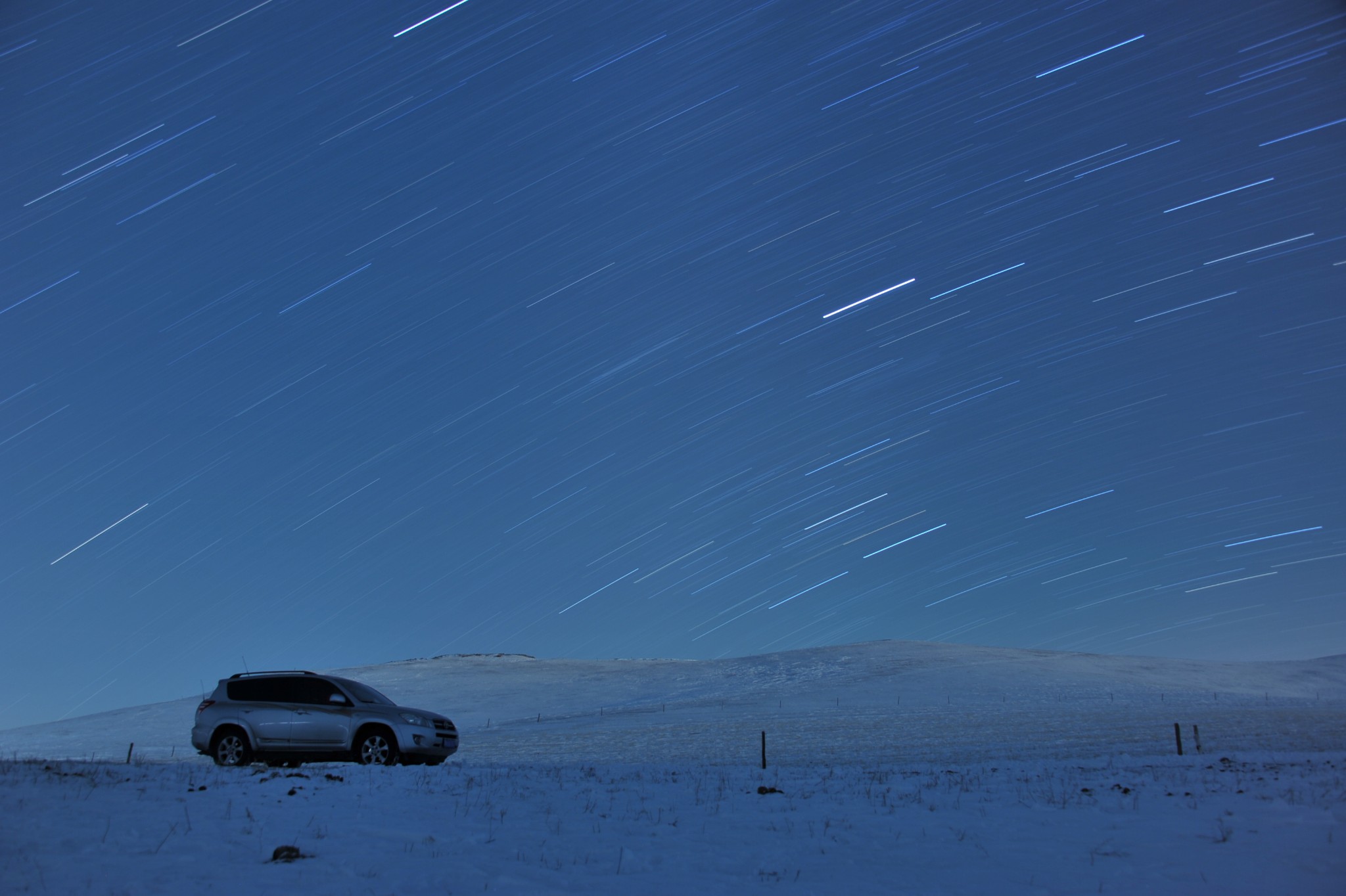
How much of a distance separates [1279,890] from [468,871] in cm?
771

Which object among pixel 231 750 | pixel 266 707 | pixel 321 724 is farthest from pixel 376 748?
pixel 231 750

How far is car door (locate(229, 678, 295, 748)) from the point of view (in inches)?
605

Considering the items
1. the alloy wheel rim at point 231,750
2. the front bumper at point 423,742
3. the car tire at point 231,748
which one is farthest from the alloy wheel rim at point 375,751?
the alloy wheel rim at point 231,750

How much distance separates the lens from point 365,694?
647 inches

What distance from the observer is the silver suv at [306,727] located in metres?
15.2

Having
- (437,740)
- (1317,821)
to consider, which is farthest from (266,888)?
(1317,821)

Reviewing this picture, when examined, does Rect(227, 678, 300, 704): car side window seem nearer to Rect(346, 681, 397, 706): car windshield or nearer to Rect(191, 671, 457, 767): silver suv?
Rect(191, 671, 457, 767): silver suv

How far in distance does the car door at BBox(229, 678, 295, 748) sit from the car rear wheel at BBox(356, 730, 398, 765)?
4.59 feet

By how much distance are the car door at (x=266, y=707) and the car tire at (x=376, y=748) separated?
1.38 metres

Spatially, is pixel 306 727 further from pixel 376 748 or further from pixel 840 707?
pixel 840 707

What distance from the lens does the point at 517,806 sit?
12.1 m

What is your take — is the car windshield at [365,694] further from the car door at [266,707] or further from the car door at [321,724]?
the car door at [266,707]

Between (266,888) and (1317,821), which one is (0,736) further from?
(1317,821)

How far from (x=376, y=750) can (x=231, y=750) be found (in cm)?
280
